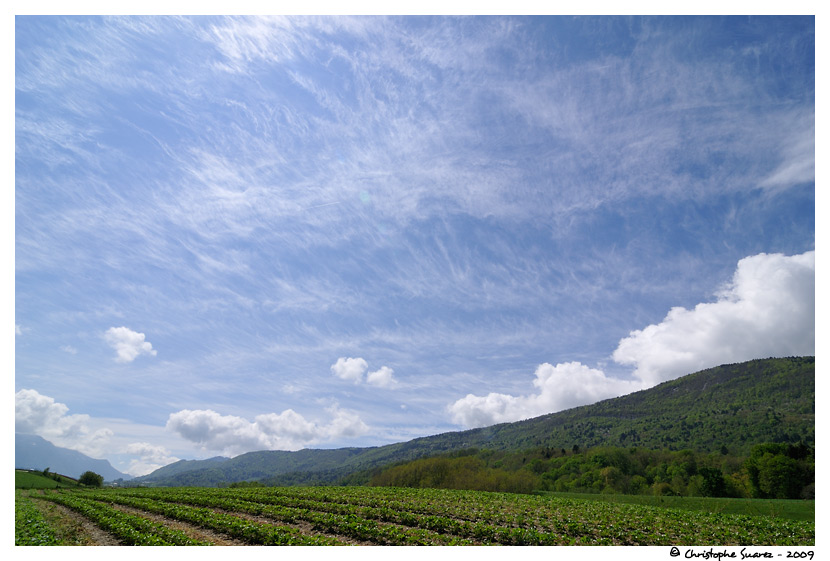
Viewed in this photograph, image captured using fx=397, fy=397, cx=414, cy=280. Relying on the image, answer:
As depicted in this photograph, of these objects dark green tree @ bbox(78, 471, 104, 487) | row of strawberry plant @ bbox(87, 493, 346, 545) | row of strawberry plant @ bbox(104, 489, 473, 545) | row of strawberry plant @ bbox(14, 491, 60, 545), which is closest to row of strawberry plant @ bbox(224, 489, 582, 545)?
row of strawberry plant @ bbox(104, 489, 473, 545)

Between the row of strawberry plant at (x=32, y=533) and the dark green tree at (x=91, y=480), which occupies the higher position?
the row of strawberry plant at (x=32, y=533)

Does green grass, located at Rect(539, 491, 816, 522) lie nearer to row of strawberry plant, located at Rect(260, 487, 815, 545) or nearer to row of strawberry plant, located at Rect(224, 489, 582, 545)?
row of strawberry plant, located at Rect(260, 487, 815, 545)

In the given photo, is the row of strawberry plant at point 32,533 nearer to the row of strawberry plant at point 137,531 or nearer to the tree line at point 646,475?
the row of strawberry plant at point 137,531

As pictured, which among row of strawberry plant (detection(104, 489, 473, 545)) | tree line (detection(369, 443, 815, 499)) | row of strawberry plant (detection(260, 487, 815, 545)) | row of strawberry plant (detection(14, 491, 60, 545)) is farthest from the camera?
tree line (detection(369, 443, 815, 499))

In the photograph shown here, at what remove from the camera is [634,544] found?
22.3 metres

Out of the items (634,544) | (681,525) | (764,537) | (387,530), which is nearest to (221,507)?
(387,530)

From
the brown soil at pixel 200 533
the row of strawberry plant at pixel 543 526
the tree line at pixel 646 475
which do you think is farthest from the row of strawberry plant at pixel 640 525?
the tree line at pixel 646 475

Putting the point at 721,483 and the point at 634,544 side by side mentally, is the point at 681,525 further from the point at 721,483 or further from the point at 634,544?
the point at 721,483

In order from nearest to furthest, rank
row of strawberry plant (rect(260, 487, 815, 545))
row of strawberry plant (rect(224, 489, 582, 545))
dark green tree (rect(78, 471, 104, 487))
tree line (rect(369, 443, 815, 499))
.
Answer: row of strawberry plant (rect(224, 489, 582, 545)) → row of strawberry plant (rect(260, 487, 815, 545)) → tree line (rect(369, 443, 815, 499)) → dark green tree (rect(78, 471, 104, 487))

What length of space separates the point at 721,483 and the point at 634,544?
252ft

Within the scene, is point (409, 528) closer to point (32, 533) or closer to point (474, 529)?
point (474, 529)

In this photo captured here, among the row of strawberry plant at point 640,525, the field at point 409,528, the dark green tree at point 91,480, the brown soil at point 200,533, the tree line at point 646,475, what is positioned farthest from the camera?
the dark green tree at point 91,480
